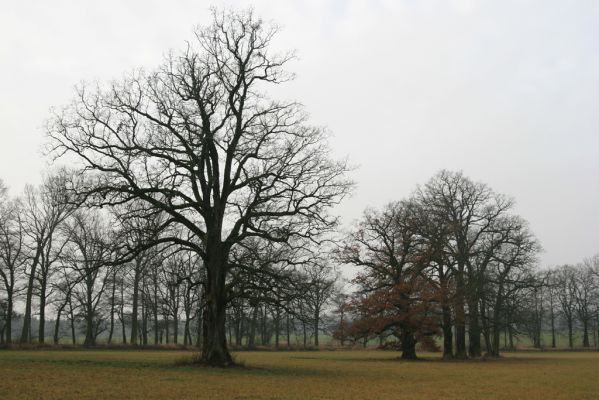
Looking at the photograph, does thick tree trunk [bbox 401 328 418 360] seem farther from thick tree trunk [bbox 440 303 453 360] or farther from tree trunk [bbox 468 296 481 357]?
tree trunk [bbox 468 296 481 357]

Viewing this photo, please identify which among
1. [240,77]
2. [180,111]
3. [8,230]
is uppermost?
[240,77]

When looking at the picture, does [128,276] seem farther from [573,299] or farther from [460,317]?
[573,299]

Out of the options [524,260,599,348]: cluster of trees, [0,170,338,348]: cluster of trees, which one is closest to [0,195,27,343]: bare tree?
[0,170,338,348]: cluster of trees

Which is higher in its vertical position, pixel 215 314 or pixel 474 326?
pixel 215 314

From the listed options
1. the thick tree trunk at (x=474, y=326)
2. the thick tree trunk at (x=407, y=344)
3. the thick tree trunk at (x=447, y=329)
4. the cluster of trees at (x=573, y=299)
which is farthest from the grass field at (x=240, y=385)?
the cluster of trees at (x=573, y=299)

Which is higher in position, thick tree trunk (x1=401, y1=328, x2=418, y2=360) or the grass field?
the grass field

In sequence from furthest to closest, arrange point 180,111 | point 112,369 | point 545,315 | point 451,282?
1. point 545,315
2. point 451,282
3. point 180,111
4. point 112,369

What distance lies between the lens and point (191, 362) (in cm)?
2686

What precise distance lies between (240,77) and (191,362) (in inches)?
576

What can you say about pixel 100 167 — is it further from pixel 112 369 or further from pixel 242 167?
pixel 112 369

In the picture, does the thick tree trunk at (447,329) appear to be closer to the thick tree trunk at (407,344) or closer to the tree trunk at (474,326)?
the tree trunk at (474,326)

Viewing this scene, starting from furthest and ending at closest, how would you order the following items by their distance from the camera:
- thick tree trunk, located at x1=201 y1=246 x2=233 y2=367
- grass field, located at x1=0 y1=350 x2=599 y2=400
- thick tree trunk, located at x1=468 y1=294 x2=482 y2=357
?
thick tree trunk, located at x1=468 y1=294 x2=482 y2=357 → thick tree trunk, located at x1=201 y1=246 x2=233 y2=367 → grass field, located at x1=0 y1=350 x2=599 y2=400

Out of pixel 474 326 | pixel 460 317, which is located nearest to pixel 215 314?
pixel 460 317

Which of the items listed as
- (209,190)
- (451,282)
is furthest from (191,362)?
(451,282)
